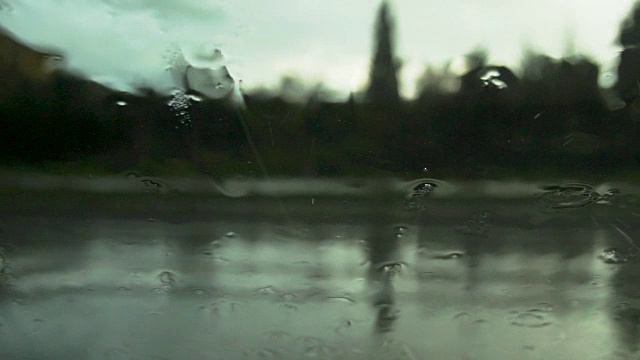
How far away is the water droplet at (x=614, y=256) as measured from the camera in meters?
5.14

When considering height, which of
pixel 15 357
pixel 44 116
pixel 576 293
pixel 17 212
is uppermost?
pixel 44 116

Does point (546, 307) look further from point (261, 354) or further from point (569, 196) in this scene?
point (261, 354)

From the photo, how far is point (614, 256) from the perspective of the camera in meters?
5.21

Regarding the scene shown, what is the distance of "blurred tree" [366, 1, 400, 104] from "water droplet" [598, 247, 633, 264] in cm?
213

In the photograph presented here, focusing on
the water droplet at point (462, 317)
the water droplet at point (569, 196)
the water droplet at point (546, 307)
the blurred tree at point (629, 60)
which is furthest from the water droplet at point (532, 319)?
the blurred tree at point (629, 60)

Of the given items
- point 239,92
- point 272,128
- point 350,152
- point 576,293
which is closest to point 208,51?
point 239,92

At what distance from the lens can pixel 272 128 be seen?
19.2 feet

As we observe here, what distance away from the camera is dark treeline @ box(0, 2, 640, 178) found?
5898 millimetres

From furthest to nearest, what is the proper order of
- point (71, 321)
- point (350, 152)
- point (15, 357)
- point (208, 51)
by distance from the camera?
point (350, 152)
point (208, 51)
point (71, 321)
point (15, 357)

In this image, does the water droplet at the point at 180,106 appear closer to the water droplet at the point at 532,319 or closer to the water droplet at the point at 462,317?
the water droplet at the point at 462,317

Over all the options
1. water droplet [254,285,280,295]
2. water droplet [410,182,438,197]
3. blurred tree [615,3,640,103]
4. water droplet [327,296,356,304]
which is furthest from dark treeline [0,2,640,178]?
water droplet [327,296,356,304]

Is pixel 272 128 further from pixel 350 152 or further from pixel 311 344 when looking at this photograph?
pixel 311 344

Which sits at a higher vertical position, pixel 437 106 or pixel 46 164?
pixel 437 106

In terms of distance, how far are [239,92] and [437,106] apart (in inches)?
69.6
